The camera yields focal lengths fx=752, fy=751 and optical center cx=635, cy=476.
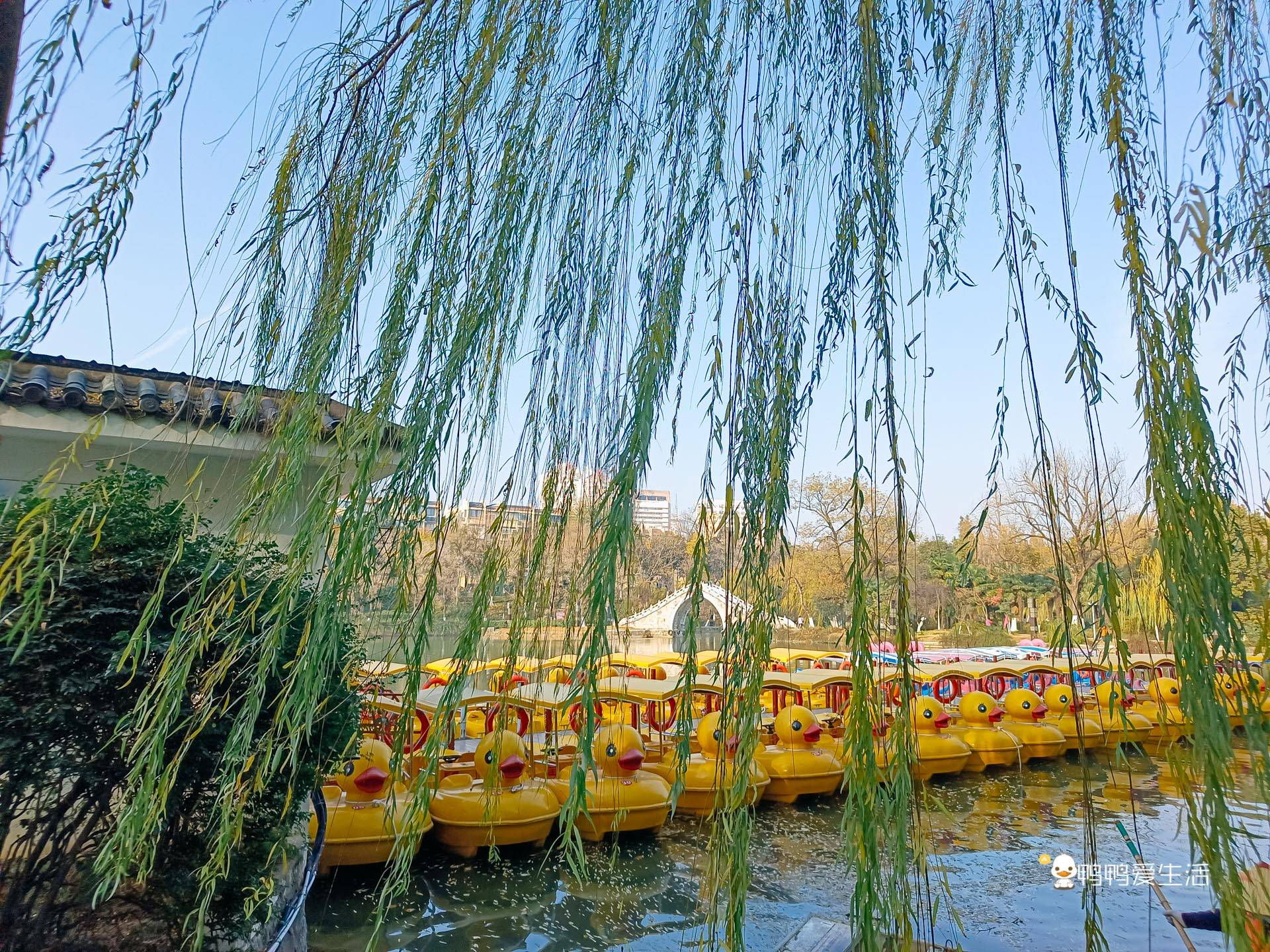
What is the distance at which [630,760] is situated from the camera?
5562 mm

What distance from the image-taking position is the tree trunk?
0.92 meters

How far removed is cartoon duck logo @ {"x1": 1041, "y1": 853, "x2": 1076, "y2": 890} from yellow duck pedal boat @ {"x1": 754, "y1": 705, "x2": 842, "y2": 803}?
5.76ft

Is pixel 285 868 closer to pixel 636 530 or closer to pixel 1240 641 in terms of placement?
pixel 636 530

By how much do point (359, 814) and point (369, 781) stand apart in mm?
227

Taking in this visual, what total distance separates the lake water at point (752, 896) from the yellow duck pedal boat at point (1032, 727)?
7.06 feet

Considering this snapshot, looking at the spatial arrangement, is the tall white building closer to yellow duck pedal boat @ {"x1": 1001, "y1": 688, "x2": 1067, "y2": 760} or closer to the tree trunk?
the tree trunk

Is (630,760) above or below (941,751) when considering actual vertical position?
above

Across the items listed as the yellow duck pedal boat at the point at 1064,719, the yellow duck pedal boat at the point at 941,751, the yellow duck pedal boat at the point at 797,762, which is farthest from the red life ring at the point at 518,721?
the yellow duck pedal boat at the point at 1064,719

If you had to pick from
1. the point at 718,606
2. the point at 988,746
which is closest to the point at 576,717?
the point at 718,606

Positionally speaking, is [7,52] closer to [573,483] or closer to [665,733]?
[573,483]

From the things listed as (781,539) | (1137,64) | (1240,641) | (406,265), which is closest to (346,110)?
(406,265)

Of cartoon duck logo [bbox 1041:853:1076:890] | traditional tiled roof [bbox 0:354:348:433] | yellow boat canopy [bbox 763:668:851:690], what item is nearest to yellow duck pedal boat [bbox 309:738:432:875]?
traditional tiled roof [bbox 0:354:348:433]

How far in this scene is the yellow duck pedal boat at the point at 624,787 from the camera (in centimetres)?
514

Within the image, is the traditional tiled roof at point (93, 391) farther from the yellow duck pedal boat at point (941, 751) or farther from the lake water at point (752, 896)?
the yellow duck pedal boat at point (941, 751)
